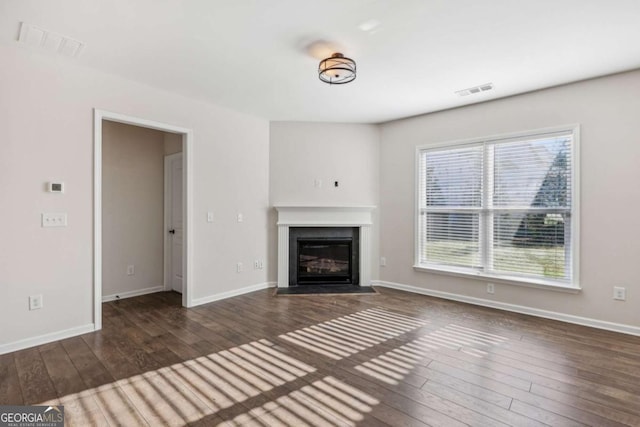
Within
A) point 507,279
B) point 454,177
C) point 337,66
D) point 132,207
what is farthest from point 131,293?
point 507,279

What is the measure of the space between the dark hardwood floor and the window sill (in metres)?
0.40

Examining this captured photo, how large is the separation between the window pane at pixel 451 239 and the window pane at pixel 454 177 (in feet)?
0.66

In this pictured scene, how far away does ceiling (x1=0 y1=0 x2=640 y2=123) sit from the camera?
221 cm

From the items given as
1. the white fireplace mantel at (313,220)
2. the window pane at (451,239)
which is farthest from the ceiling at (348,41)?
the white fireplace mantel at (313,220)

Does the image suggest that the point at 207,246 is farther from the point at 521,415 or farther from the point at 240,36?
the point at 521,415

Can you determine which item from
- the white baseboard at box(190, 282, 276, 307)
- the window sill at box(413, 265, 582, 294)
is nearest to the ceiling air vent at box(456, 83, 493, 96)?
the window sill at box(413, 265, 582, 294)

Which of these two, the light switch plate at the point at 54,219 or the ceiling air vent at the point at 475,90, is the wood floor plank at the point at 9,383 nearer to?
the light switch plate at the point at 54,219

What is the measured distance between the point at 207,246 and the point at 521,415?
365cm

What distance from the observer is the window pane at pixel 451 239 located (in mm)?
4246

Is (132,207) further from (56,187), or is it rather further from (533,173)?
(533,173)

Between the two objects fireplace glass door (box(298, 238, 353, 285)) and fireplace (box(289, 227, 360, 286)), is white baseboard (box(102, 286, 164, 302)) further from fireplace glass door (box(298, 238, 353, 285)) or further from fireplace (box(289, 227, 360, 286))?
fireplace glass door (box(298, 238, 353, 285))

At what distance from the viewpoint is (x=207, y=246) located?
4203 millimetres

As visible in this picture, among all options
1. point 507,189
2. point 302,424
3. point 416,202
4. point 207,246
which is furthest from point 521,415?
point 207,246

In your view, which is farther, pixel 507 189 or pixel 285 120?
pixel 285 120
